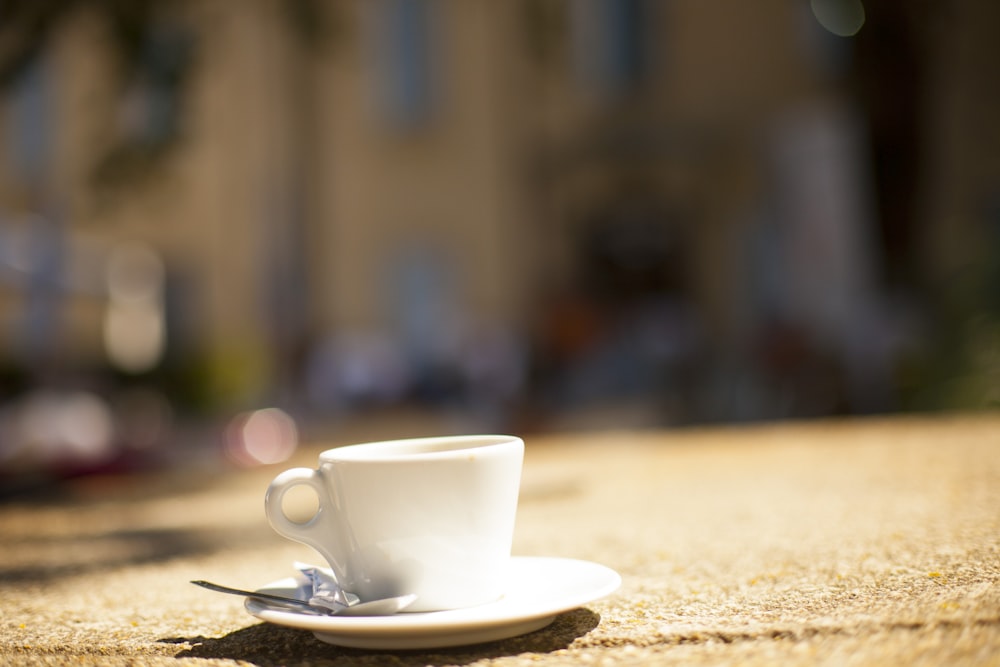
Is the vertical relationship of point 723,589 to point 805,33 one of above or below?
below

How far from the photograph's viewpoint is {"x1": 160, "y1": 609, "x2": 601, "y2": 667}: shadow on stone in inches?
38.2

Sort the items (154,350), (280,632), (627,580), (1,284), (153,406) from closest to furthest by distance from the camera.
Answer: (280,632), (627,580), (1,284), (153,406), (154,350)

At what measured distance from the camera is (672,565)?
1.38m

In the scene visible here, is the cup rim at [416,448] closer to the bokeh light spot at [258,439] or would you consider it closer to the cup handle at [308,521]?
the cup handle at [308,521]

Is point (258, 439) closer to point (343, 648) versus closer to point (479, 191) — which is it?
point (343, 648)

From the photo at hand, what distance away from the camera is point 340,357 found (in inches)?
514

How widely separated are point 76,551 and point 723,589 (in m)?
1.27

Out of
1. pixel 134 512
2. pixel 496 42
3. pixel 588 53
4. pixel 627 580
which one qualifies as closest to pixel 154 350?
pixel 496 42

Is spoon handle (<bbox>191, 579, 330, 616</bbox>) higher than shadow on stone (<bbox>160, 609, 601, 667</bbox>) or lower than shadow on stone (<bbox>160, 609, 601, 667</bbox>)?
higher

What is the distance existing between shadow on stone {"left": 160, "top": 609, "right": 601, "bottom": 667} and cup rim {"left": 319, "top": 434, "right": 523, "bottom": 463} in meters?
0.18

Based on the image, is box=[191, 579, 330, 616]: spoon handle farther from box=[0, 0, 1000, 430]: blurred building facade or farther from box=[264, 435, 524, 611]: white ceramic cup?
box=[0, 0, 1000, 430]: blurred building facade

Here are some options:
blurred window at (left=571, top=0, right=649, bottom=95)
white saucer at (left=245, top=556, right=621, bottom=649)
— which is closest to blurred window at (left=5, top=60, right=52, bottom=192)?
blurred window at (left=571, top=0, right=649, bottom=95)

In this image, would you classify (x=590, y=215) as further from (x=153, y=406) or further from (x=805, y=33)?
(x=153, y=406)

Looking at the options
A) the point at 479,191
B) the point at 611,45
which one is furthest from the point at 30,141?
the point at 611,45
